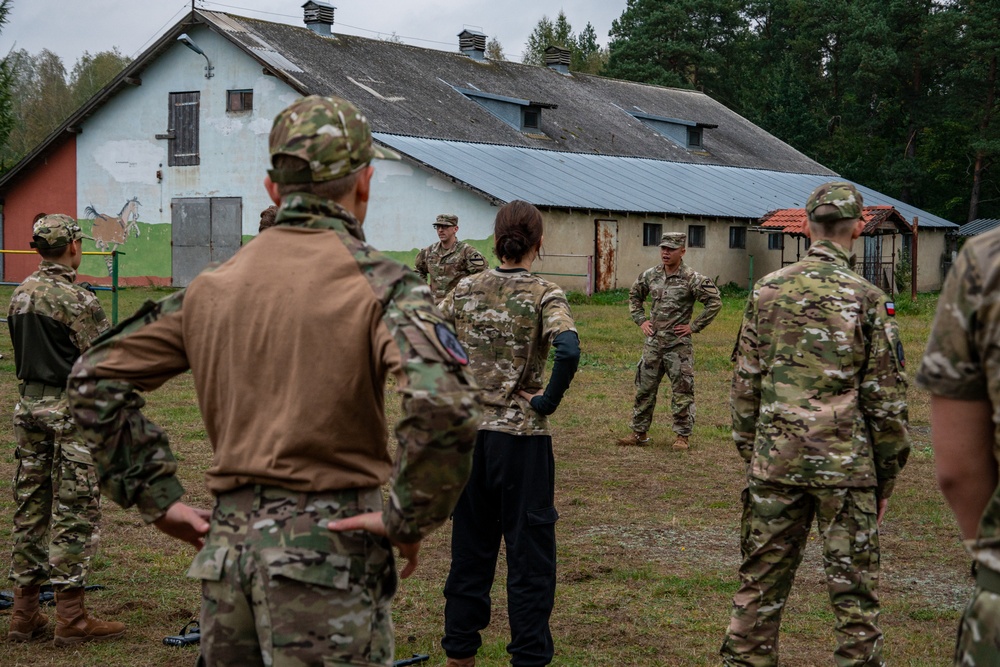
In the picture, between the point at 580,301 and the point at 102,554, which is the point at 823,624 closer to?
the point at 102,554

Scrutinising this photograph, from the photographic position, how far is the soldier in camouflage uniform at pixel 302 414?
269cm

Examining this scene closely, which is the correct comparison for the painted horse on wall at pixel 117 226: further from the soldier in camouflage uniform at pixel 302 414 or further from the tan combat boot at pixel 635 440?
the soldier in camouflage uniform at pixel 302 414

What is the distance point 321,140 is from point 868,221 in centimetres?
3218

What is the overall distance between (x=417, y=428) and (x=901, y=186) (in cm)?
5271

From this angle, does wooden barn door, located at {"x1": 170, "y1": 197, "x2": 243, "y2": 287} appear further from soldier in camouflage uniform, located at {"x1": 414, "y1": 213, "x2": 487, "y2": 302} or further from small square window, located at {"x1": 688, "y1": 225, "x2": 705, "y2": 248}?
soldier in camouflage uniform, located at {"x1": 414, "y1": 213, "x2": 487, "y2": 302}

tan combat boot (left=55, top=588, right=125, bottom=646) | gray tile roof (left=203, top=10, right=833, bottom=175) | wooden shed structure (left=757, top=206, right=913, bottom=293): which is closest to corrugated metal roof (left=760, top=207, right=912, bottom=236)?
wooden shed structure (left=757, top=206, right=913, bottom=293)

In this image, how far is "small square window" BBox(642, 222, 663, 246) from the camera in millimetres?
32188

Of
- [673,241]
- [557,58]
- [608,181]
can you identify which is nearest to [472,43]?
[557,58]

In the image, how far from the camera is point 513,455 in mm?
5109

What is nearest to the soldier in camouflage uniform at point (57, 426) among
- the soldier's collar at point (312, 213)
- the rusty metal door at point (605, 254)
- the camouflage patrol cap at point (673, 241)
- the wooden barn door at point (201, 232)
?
the soldier's collar at point (312, 213)

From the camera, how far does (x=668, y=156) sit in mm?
39156

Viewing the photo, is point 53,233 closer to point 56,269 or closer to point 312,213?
point 56,269

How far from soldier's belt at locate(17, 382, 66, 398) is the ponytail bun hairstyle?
243 cm

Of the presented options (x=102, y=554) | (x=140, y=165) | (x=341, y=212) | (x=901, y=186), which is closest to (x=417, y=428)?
(x=341, y=212)
